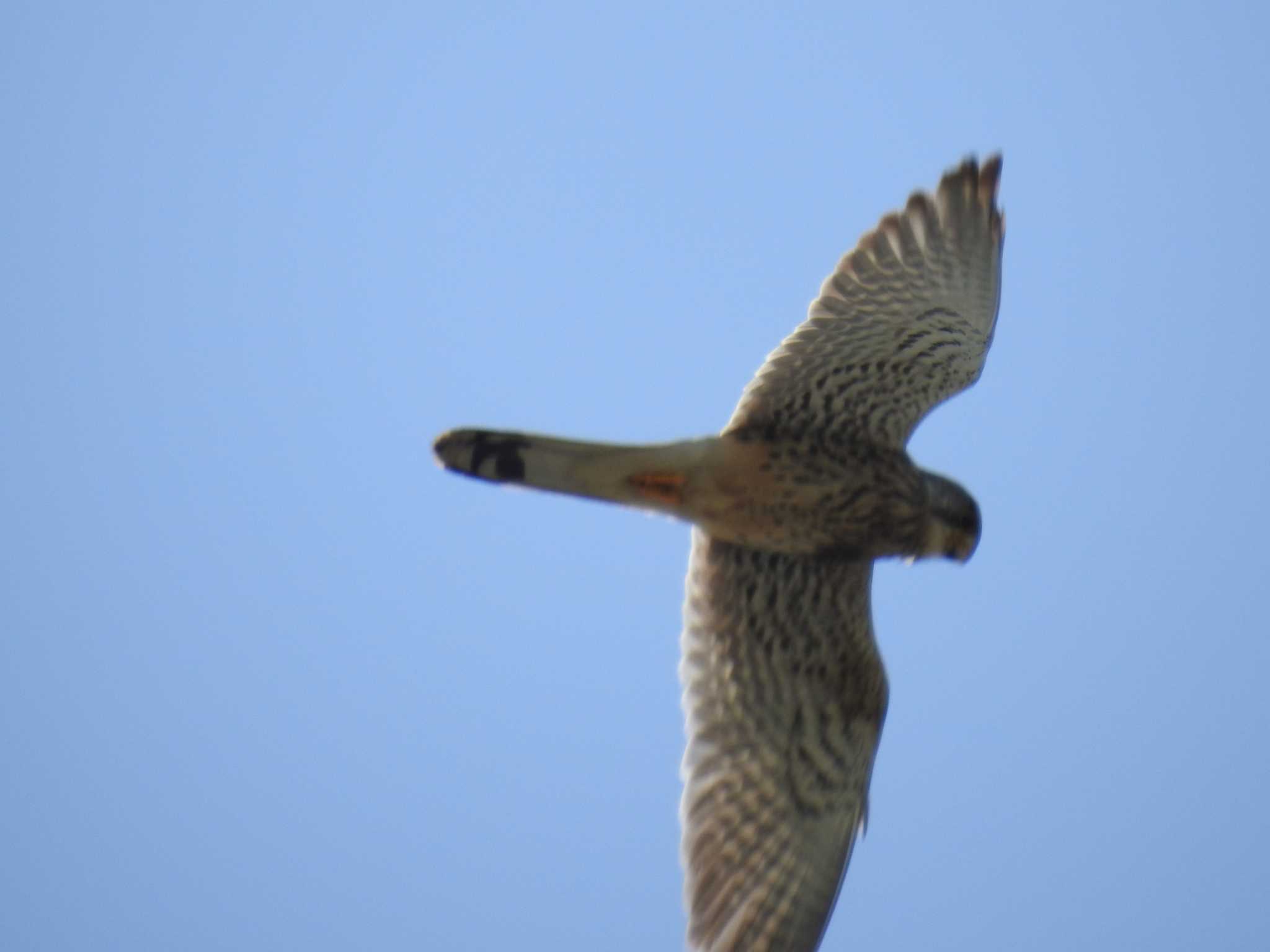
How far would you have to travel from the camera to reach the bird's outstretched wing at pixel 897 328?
235 inches

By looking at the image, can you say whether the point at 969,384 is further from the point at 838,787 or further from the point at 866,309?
the point at 838,787

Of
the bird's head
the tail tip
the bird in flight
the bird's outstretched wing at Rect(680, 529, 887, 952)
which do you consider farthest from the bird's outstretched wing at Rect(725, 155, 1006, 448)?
the tail tip

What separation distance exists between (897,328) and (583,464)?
137cm

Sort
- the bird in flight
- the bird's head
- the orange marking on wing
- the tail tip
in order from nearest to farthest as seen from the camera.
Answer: the tail tip
the orange marking on wing
the bird in flight
the bird's head

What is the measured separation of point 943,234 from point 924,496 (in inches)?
41.4

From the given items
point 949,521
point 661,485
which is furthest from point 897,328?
point 661,485

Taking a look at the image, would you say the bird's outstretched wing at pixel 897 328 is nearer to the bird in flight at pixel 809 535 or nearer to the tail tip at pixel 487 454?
the bird in flight at pixel 809 535

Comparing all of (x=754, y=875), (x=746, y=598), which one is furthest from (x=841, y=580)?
(x=754, y=875)

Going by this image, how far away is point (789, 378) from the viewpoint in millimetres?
5961

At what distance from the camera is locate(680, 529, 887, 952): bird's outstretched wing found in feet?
20.2

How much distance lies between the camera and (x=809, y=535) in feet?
19.8

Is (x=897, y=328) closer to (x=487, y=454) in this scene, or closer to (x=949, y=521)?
(x=949, y=521)

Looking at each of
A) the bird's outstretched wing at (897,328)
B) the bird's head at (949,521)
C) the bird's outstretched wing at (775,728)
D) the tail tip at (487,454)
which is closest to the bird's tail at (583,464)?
the tail tip at (487,454)

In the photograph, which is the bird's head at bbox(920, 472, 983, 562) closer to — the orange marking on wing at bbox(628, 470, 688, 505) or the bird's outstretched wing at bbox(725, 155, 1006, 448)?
the bird's outstretched wing at bbox(725, 155, 1006, 448)
